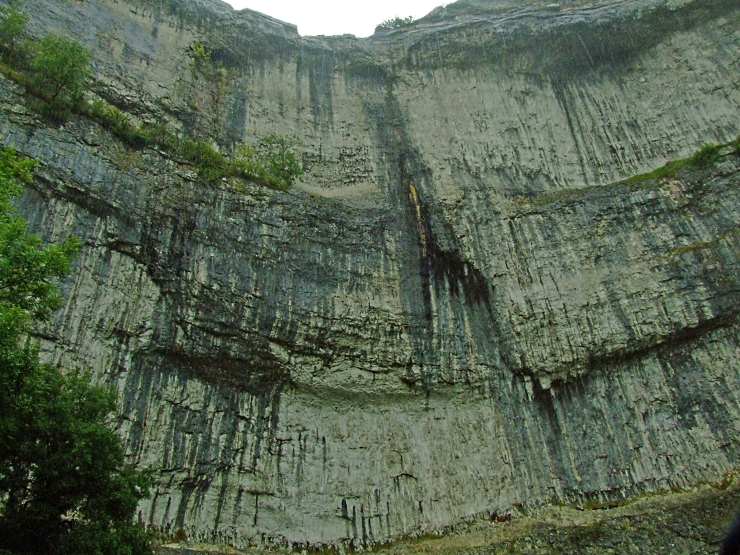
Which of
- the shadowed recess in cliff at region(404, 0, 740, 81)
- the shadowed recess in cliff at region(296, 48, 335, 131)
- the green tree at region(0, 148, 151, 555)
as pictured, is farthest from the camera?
the shadowed recess in cliff at region(296, 48, 335, 131)

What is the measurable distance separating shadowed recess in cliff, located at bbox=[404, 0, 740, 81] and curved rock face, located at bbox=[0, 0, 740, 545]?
12 centimetres

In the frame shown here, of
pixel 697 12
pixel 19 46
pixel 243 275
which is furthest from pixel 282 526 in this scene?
pixel 697 12

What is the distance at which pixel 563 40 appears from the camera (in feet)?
92.4

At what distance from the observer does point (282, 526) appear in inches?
753

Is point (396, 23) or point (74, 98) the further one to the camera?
point (396, 23)

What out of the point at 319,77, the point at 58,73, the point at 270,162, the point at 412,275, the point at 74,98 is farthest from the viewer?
the point at 319,77

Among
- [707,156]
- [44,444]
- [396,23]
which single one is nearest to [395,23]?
[396,23]

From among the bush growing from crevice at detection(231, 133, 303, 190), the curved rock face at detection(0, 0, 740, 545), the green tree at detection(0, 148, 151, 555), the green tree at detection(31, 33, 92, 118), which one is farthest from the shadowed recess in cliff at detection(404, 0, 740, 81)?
the green tree at detection(0, 148, 151, 555)

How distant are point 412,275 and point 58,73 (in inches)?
600

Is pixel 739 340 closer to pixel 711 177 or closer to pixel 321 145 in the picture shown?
pixel 711 177

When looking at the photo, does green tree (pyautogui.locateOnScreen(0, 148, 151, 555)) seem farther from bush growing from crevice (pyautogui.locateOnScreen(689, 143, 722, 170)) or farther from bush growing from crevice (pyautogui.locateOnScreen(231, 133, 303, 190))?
bush growing from crevice (pyautogui.locateOnScreen(689, 143, 722, 170))

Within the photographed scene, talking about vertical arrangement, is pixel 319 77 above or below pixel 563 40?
above

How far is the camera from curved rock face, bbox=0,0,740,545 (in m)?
18.7

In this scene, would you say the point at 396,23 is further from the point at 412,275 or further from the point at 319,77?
the point at 412,275
